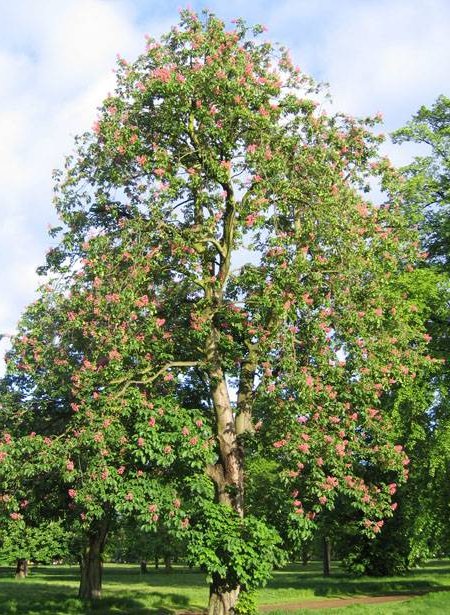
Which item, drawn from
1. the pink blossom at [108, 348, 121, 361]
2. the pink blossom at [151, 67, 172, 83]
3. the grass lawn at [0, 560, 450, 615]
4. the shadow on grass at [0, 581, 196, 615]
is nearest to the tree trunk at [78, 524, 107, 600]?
the grass lawn at [0, 560, 450, 615]

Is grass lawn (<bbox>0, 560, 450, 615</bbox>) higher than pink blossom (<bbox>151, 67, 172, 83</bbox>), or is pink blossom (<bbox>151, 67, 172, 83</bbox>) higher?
pink blossom (<bbox>151, 67, 172, 83</bbox>)

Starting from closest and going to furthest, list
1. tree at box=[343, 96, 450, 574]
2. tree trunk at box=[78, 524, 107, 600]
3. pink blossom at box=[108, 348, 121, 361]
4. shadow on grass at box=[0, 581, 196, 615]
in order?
1. pink blossom at box=[108, 348, 121, 361]
2. tree at box=[343, 96, 450, 574]
3. shadow on grass at box=[0, 581, 196, 615]
4. tree trunk at box=[78, 524, 107, 600]

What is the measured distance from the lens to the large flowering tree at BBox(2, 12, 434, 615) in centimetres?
1605

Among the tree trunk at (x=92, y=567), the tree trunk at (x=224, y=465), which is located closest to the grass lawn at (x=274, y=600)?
the tree trunk at (x=92, y=567)

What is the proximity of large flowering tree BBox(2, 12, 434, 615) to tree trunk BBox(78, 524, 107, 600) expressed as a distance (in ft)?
51.5

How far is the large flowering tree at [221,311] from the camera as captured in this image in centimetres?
1605

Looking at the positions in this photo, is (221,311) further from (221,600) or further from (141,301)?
(221,600)

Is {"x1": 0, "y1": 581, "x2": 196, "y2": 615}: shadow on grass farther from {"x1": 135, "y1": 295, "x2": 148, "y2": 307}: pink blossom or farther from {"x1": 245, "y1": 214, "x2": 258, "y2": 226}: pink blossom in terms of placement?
{"x1": 245, "y1": 214, "x2": 258, "y2": 226}: pink blossom

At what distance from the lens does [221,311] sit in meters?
18.0

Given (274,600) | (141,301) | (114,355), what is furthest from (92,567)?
(141,301)

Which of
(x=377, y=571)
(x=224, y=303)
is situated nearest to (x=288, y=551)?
(x=224, y=303)

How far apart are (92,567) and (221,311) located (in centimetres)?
1994

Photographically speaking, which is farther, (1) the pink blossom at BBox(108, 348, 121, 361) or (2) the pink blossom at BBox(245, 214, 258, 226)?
(2) the pink blossom at BBox(245, 214, 258, 226)

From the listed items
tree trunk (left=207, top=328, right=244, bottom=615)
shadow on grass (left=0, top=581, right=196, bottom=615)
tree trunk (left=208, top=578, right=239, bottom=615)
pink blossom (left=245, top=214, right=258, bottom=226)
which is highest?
pink blossom (left=245, top=214, right=258, bottom=226)
